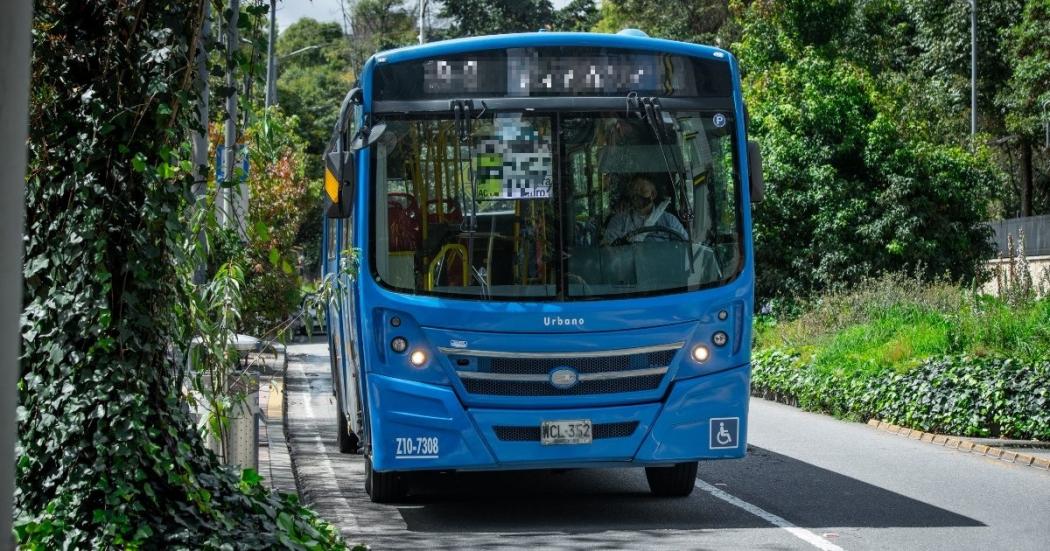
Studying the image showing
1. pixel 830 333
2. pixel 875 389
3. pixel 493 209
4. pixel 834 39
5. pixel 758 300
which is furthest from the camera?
pixel 834 39

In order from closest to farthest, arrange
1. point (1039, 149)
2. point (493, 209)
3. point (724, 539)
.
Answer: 1. point (724, 539)
2. point (493, 209)
3. point (1039, 149)

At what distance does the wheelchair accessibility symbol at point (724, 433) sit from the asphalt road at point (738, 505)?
54 cm

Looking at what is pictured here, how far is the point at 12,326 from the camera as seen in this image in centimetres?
271

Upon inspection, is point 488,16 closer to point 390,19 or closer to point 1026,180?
point 390,19

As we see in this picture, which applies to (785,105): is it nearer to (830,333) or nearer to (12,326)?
(830,333)

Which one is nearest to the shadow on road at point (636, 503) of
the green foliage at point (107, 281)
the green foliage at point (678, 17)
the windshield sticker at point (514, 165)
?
the windshield sticker at point (514, 165)

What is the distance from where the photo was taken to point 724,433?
9.73 metres

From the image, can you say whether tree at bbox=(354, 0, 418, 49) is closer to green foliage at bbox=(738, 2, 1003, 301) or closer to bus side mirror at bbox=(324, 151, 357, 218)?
green foliage at bbox=(738, 2, 1003, 301)

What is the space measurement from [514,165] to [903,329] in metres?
11.4

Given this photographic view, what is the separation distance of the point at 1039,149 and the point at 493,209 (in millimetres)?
48364

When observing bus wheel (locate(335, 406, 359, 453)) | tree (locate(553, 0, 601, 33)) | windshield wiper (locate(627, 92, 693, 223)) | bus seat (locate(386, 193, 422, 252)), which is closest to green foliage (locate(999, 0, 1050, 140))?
tree (locate(553, 0, 601, 33))

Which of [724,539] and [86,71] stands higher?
[86,71]

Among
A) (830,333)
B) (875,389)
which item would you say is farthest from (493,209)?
(830,333)

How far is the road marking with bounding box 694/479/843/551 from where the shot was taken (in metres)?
8.83
